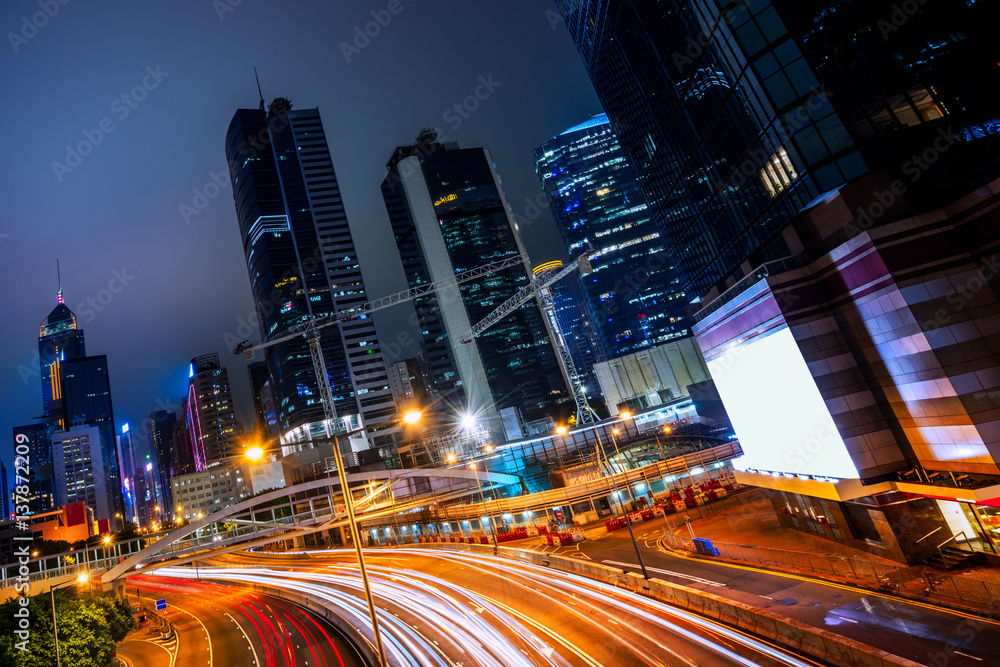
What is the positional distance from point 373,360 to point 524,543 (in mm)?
127865

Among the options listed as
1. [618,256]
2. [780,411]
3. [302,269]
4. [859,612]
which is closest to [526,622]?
[859,612]

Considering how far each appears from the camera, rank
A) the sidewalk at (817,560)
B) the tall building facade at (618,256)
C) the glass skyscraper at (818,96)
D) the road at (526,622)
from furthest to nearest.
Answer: the tall building facade at (618,256), the glass skyscraper at (818,96), the road at (526,622), the sidewalk at (817,560)

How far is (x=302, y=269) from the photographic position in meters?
174

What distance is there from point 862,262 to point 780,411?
1000 centimetres

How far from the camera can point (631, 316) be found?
177 meters

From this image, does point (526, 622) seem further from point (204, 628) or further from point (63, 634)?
point (204, 628)

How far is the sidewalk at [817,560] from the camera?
63.9 ft

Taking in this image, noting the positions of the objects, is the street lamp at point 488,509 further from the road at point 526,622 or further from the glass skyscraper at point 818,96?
the glass skyscraper at point 818,96

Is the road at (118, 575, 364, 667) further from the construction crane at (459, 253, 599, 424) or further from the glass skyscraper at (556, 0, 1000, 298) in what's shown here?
the construction crane at (459, 253, 599, 424)

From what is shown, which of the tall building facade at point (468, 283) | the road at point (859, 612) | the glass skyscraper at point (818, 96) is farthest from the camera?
the tall building facade at point (468, 283)

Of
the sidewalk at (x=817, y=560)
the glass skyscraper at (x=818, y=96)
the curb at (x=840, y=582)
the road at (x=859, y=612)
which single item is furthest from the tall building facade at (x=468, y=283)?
the road at (x=859, y=612)

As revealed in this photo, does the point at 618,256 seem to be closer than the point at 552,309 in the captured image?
No

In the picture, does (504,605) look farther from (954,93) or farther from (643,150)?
(643,150)

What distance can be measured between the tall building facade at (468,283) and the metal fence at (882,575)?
391 ft
